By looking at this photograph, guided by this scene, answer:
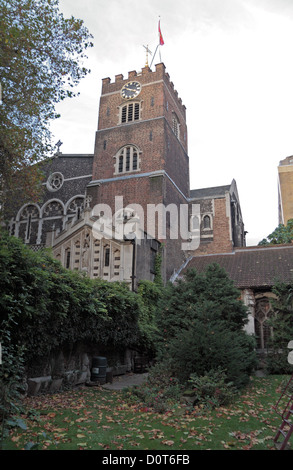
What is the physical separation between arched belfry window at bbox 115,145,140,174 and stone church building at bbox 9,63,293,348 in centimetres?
8

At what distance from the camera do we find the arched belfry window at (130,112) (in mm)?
29516

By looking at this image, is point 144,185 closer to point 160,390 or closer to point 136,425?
point 160,390

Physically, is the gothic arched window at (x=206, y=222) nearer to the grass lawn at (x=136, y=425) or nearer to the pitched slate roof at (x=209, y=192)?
the pitched slate roof at (x=209, y=192)

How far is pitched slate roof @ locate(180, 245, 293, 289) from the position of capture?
19812 millimetres

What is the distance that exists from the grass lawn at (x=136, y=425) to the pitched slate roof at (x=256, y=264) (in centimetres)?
1046

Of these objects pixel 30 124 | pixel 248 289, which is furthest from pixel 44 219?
pixel 248 289

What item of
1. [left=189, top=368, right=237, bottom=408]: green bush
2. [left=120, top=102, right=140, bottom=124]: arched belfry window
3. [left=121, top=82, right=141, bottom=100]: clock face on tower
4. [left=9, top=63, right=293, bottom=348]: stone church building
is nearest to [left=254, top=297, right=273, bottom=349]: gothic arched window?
[left=9, top=63, right=293, bottom=348]: stone church building

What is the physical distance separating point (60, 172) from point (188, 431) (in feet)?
93.0

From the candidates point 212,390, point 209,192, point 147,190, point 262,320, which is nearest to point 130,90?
point 147,190

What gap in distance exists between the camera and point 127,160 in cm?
2841

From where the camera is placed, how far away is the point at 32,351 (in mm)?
8992

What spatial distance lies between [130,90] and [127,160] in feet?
22.3
